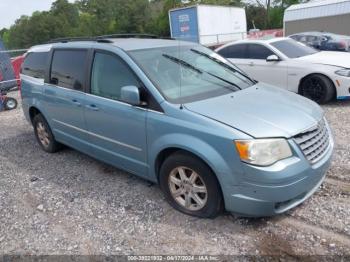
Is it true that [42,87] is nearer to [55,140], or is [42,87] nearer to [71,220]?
[55,140]

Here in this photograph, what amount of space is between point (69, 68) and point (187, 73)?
183 centimetres

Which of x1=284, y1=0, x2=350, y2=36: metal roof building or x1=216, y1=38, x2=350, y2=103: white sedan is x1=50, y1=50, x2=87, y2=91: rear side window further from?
x1=284, y1=0, x2=350, y2=36: metal roof building

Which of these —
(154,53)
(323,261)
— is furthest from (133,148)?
(323,261)

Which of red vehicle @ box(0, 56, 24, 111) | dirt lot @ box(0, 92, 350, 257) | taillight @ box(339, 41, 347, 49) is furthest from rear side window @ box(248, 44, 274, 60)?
taillight @ box(339, 41, 347, 49)

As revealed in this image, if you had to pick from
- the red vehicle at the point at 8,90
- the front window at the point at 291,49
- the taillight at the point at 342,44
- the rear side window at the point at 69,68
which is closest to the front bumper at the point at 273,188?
the rear side window at the point at 69,68

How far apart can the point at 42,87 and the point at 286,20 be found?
91.1ft

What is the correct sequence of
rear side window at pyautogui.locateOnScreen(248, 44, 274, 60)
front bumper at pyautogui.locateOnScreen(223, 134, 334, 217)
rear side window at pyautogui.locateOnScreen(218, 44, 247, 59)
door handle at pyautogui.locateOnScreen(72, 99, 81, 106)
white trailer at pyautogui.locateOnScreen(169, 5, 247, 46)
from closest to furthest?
front bumper at pyautogui.locateOnScreen(223, 134, 334, 217) < door handle at pyautogui.locateOnScreen(72, 99, 81, 106) < rear side window at pyautogui.locateOnScreen(248, 44, 274, 60) < rear side window at pyautogui.locateOnScreen(218, 44, 247, 59) < white trailer at pyautogui.locateOnScreen(169, 5, 247, 46)

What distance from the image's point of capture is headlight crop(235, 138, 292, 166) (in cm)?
308

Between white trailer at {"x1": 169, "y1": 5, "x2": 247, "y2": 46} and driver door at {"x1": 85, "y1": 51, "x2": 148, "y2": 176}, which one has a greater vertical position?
white trailer at {"x1": 169, "y1": 5, "x2": 247, "y2": 46}

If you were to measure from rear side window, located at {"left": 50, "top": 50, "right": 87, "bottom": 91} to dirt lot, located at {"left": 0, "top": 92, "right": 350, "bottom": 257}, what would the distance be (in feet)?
4.11

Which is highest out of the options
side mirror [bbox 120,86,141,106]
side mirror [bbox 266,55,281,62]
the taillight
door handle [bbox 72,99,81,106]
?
side mirror [bbox 120,86,141,106]

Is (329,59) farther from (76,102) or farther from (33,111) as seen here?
(33,111)

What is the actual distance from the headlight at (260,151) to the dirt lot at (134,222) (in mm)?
750

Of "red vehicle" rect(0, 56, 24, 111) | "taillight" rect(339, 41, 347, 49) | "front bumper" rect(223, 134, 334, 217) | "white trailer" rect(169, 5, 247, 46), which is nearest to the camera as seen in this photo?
"front bumper" rect(223, 134, 334, 217)
